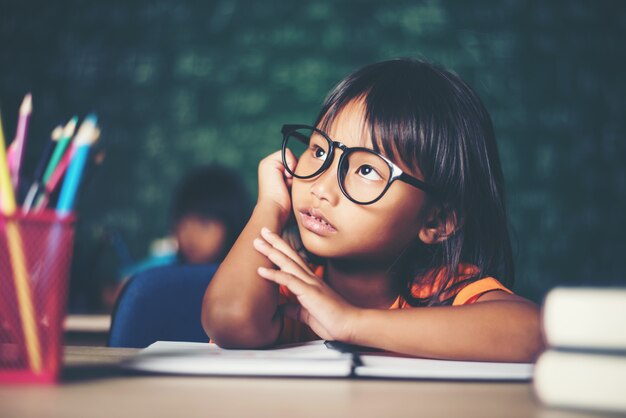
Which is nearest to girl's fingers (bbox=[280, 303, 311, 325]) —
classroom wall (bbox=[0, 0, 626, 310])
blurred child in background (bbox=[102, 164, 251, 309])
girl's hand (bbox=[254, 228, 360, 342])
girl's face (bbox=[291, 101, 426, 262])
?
girl's hand (bbox=[254, 228, 360, 342])

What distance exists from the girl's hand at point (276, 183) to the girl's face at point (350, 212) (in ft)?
0.17

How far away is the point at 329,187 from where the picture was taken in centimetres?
100

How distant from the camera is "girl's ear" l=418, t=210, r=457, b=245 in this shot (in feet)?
3.80

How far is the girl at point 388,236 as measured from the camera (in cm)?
81

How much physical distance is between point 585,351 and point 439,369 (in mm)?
212

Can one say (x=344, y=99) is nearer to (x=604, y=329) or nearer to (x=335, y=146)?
(x=335, y=146)

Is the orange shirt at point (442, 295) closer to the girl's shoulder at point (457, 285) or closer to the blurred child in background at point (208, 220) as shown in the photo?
the girl's shoulder at point (457, 285)

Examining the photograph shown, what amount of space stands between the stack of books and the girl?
0.97 ft

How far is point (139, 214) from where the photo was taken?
345 cm

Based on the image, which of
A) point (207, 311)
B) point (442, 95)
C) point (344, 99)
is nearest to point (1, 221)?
point (207, 311)

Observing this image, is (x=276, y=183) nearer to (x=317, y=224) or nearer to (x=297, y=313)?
(x=317, y=224)

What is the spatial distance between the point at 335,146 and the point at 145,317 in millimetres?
525

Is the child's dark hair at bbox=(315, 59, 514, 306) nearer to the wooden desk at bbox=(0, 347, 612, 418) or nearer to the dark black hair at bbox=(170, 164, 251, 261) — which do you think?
the wooden desk at bbox=(0, 347, 612, 418)

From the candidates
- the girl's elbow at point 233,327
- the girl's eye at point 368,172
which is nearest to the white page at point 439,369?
the girl's elbow at point 233,327
